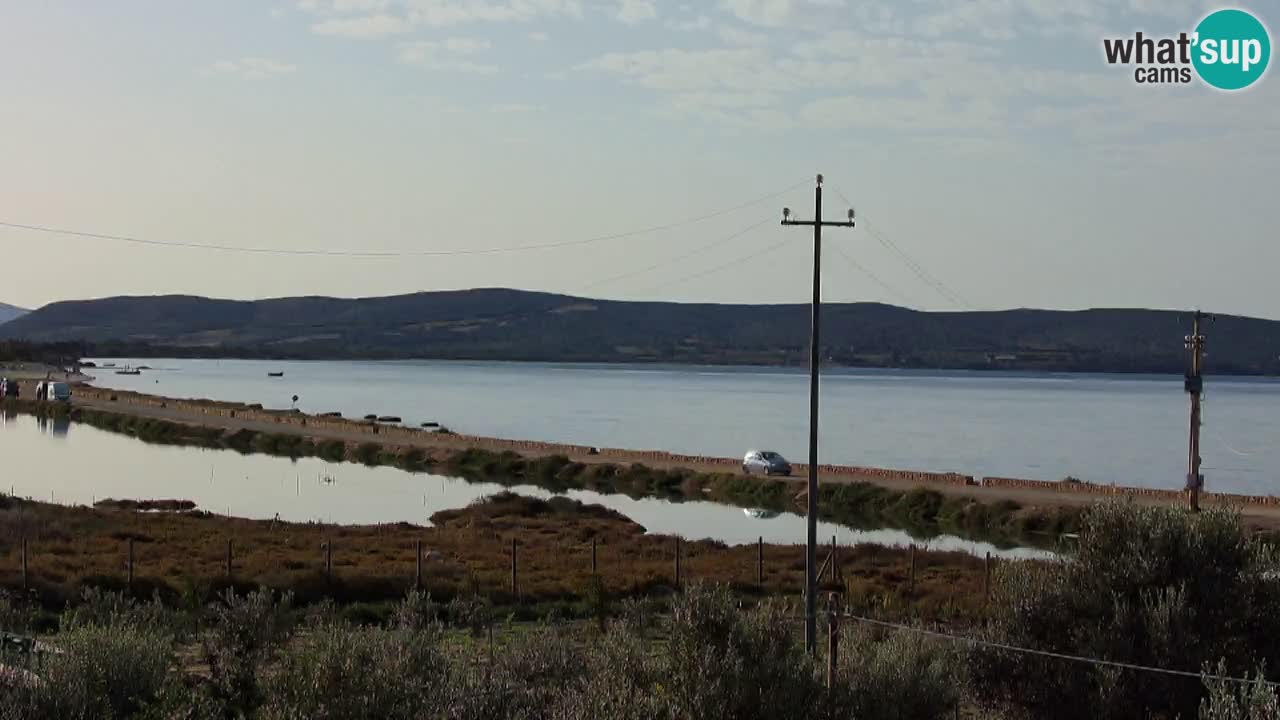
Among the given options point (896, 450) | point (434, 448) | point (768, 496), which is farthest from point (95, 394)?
point (768, 496)

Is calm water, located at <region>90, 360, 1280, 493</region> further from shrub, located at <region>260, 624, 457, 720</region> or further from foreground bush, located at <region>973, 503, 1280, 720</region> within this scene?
shrub, located at <region>260, 624, 457, 720</region>

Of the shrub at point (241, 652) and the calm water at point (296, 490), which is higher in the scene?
the shrub at point (241, 652)

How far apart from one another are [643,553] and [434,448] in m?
46.8

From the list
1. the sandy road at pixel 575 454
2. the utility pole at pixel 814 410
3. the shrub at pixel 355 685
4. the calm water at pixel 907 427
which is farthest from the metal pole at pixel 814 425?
the calm water at pixel 907 427

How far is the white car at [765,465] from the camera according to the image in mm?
68625

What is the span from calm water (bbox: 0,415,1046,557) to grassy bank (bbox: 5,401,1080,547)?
6.65 feet

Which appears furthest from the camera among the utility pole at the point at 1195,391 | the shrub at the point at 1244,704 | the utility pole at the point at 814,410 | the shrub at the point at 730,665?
the utility pole at the point at 1195,391

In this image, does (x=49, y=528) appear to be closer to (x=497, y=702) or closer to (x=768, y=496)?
(x=497, y=702)

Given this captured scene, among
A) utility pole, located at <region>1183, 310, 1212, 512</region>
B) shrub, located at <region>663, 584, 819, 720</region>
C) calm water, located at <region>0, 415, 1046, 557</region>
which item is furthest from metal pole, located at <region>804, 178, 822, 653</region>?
calm water, located at <region>0, 415, 1046, 557</region>

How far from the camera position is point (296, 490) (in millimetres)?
64875

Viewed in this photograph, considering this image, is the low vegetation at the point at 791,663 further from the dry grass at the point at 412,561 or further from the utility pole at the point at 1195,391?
Answer: the utility pole at the point at 1195,391

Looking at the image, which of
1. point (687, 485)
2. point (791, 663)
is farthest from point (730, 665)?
point (687, 485)

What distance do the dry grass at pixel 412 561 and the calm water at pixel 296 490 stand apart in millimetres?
5809

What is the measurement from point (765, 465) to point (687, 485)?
399 cm
